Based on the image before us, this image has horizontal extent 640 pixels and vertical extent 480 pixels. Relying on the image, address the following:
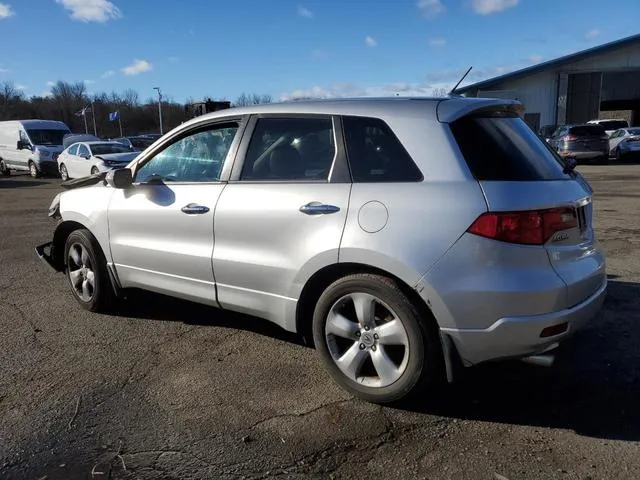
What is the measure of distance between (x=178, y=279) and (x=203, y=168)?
2.83 feet

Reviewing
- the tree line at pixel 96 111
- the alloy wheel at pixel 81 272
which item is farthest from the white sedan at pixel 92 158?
the tree line at pixel 96 111

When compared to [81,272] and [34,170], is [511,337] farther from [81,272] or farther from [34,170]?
[34,170]

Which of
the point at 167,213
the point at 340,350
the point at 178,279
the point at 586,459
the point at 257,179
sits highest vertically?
the point at 257,179

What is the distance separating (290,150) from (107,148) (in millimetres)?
18971

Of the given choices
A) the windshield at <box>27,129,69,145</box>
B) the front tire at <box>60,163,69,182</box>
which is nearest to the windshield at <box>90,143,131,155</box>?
the front tire at <box>60,163,69,182</box>

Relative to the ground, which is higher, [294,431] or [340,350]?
[340,350]

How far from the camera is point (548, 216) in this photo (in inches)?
121

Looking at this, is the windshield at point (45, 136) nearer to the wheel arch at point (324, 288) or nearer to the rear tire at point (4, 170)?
the rear tire at point (4, 170)

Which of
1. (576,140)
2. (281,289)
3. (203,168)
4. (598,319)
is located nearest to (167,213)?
(203,168)

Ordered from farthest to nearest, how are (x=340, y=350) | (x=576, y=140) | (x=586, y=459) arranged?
(x=576, y=140) < (x=340, y=350) < (x=586, y=459)

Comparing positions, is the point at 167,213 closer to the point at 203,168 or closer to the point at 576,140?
the point at 203,168

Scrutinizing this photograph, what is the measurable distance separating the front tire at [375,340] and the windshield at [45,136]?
84.8 ft

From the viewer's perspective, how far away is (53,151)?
2467 cm

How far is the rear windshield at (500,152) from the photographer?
3145 mm
